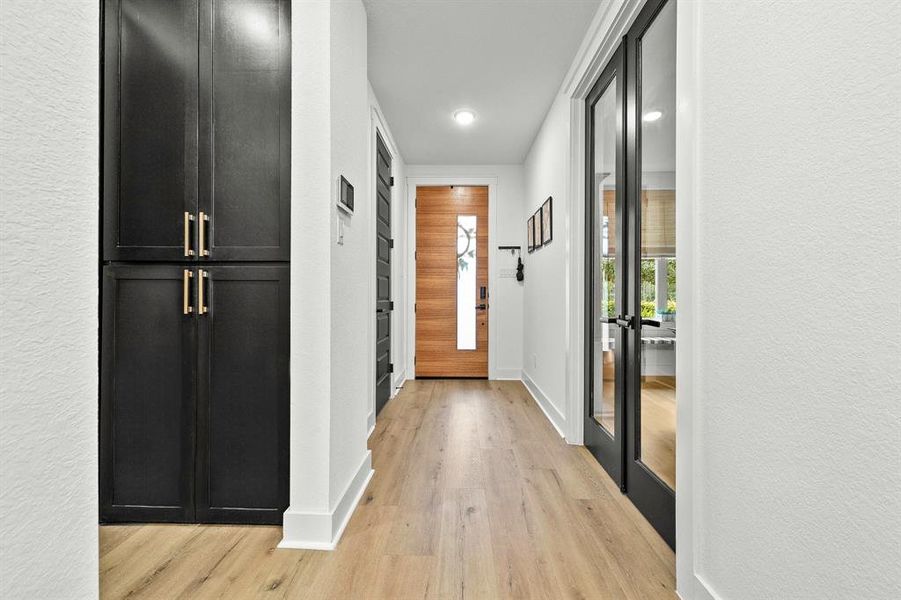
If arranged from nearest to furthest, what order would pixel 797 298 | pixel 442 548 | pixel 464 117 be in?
pixel 797 298, pixel 442 548, pixel 464 117

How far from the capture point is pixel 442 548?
1.74 meters

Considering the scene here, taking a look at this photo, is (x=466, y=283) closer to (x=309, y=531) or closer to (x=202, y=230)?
(x=202, y=230)

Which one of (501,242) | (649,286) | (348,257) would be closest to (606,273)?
(649,286)

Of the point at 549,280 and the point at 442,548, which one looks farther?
the point at 549,280

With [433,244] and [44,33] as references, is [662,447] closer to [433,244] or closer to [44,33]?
[44,33]

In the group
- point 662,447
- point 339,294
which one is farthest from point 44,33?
point 662,447

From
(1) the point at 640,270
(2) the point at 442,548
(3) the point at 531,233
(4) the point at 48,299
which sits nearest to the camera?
(4) the point at 48,299

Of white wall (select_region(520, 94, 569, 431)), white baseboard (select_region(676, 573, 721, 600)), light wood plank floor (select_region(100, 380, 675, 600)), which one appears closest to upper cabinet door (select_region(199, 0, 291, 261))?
light wood plank floor (select_region(100, 380, 675, 600))

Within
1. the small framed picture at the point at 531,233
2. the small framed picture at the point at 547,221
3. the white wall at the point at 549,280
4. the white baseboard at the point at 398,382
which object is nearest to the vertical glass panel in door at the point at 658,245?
the white wall at the point at 549,280

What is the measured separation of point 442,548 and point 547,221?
276cm

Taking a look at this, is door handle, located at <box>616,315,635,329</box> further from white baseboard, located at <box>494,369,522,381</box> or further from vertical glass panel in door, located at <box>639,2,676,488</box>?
white baseboard, located at <box>494,369,522,381</box>

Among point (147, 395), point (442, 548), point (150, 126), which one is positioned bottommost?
point (442, 548)

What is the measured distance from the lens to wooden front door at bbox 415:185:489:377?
5414 millimetres

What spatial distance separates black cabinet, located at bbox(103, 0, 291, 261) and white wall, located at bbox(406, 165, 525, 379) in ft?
11.4
